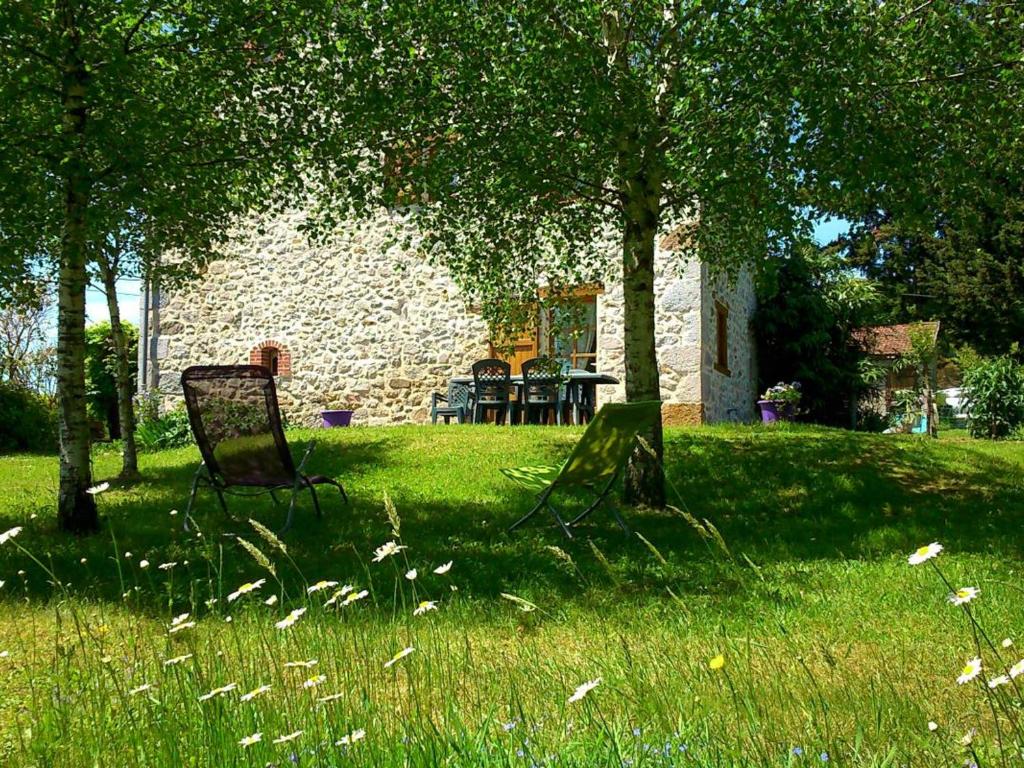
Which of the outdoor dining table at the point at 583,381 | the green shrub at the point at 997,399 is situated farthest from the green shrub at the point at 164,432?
the green shrub at the point at 997,399

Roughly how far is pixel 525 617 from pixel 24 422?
49.5ft

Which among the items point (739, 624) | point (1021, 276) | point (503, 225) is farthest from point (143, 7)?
point (1021, 276)

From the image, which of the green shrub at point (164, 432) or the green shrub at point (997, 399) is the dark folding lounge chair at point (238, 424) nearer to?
the green shrub at point (164, 432)

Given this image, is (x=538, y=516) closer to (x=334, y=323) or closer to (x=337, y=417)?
(x=337, y=417)

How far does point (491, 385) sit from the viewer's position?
39.6 feet

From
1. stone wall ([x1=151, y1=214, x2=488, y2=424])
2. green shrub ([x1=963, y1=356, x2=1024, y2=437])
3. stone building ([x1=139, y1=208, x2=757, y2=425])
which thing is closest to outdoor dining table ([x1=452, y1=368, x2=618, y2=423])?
stone building ([x1=139, y1=208, x2=757, y2=425])

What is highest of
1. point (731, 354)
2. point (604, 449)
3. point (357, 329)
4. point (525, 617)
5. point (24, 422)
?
point (357, 329)

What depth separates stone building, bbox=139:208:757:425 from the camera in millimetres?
13930

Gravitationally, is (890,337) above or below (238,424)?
above

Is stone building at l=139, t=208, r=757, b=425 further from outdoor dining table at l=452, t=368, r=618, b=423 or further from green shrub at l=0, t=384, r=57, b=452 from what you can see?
green shrub at l=0, t=384, r=57, b=452

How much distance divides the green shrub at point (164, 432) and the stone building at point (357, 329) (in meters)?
1.37

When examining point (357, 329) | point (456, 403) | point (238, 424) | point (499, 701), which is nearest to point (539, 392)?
point (456, 403)

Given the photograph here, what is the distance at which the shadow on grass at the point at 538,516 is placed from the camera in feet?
16.2

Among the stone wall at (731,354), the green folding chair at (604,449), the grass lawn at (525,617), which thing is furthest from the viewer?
the stone wall at (731,354)
